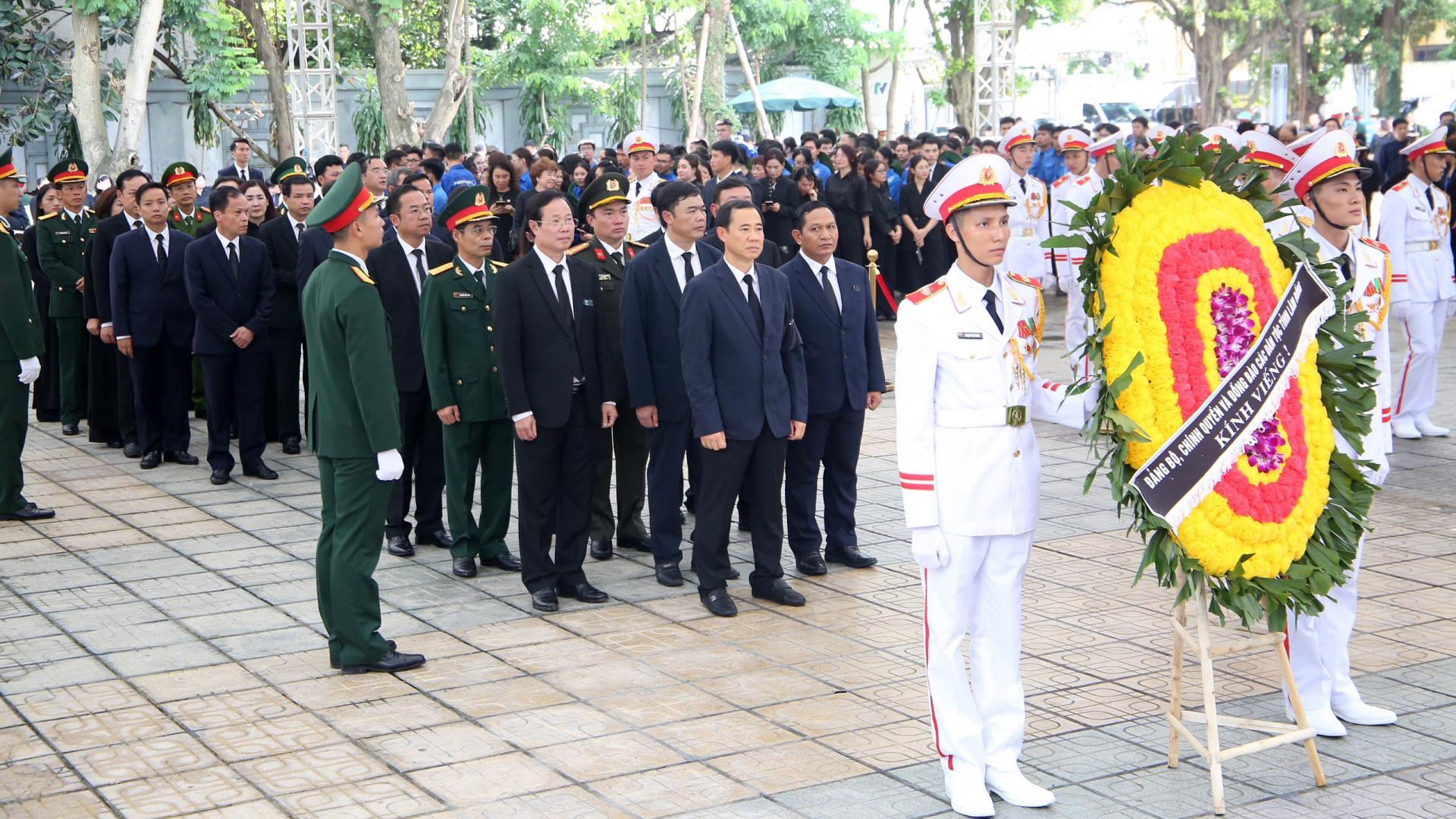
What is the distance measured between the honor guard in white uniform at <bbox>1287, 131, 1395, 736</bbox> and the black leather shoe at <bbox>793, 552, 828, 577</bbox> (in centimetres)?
253

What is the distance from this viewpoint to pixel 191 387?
12.0 meters

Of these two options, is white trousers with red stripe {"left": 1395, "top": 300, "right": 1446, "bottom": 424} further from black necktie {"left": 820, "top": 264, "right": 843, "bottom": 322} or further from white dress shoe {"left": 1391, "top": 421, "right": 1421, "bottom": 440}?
black necktie {"left": 820, "top": 264, "right": 843, "bottom": 322}

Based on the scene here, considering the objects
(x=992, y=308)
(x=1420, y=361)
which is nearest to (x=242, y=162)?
(x=1420, y=361)

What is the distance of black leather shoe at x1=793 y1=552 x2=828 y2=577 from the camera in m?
7.04

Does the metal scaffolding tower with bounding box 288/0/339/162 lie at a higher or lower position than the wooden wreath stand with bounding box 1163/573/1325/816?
higher

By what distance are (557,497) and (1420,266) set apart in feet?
20.2

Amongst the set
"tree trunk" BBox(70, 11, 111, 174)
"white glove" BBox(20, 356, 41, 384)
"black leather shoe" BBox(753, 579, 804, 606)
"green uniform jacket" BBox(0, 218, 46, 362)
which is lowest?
"black leather shoe" BBox(753, 579, 804, 606)

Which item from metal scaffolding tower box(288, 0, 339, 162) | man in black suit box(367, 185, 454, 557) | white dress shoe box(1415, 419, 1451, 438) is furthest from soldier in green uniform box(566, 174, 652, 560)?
metal scaffolding tower box(288, 0, 339, 162)

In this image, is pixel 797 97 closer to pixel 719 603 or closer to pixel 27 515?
pixel 27 515

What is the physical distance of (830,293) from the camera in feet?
23.2

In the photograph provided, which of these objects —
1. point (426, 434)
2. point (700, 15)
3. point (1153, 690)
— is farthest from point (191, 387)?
point (700, 15)

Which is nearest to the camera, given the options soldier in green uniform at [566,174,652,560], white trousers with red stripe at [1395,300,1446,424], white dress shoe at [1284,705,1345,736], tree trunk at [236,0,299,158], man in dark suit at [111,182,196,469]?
white dress shoe at [1284,705,1345,736]

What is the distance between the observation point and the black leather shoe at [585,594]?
667cm

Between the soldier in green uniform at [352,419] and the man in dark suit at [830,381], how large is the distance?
2.08 m
